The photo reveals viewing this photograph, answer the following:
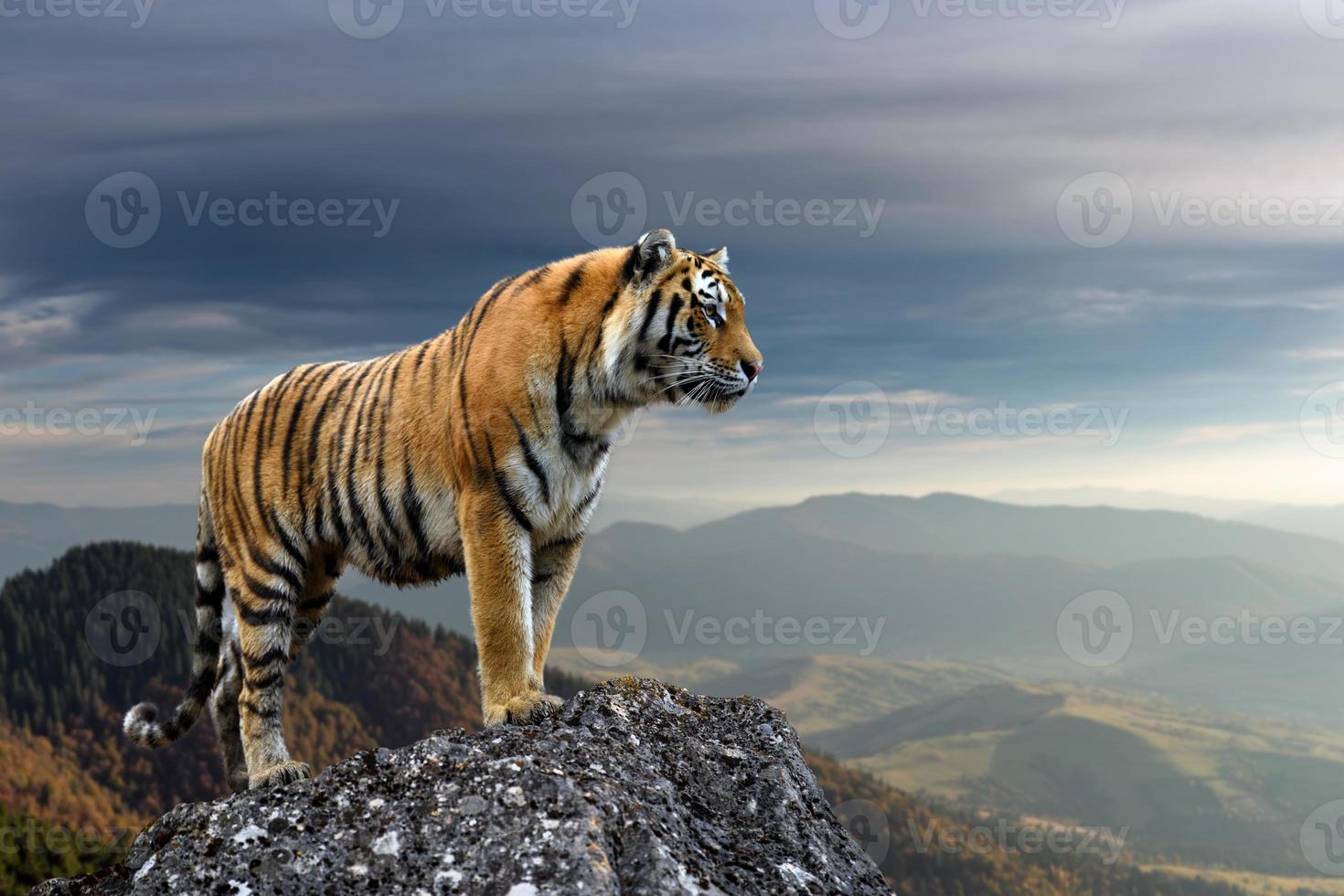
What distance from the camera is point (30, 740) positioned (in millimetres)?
124875

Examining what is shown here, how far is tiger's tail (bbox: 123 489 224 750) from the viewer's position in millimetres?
10859

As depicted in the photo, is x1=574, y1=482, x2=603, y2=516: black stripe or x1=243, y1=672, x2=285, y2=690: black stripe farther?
x1=243, y1=672, x2=285, y2=690: black stripe

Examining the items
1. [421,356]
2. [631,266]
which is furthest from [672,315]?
[421,356]

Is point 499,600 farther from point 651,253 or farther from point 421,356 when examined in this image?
point 651,253

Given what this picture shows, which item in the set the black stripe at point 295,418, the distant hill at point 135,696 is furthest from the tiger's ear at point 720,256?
the distant hill at point 135,696

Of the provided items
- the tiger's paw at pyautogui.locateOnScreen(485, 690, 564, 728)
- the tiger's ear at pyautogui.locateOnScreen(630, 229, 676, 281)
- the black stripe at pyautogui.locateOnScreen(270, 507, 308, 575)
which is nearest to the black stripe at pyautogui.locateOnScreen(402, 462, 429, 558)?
the black stripe at pyautogui.locateOnScreen(270, 507, 308, 575)

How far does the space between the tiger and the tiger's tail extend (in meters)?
0.33

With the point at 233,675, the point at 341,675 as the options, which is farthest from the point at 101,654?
the point at 233,675

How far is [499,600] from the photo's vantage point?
27.4 feet

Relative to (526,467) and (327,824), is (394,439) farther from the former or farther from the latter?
(327,824)

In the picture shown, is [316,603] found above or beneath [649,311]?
beneath

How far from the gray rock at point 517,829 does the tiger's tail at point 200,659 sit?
4.77 metres

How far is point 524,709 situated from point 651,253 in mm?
3776

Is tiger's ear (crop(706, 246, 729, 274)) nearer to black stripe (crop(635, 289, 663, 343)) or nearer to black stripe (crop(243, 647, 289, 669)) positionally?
black stripe (crop(635, 289, 663, 343))
